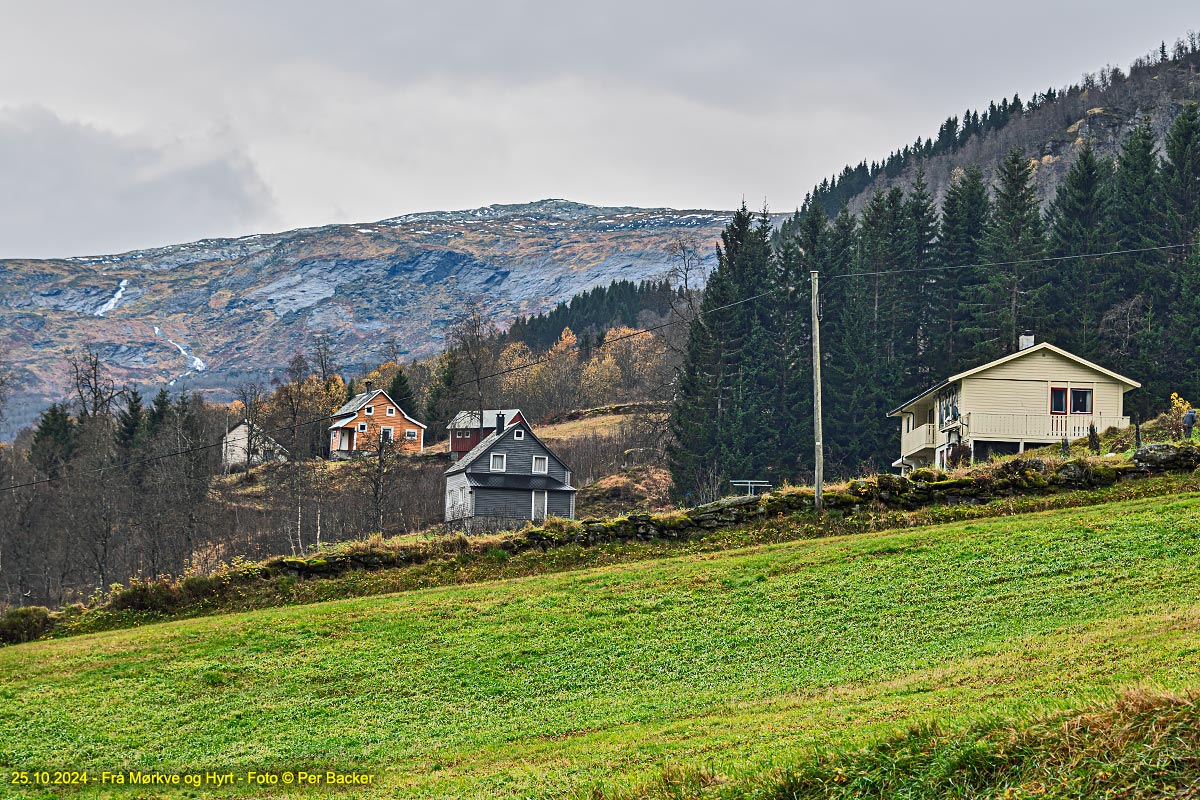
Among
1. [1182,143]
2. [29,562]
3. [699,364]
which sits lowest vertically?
[29,562]

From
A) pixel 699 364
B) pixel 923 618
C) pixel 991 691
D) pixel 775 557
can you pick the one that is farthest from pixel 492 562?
pixel 699 364

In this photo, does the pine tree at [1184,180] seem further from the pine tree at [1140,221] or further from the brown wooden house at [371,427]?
the brown wooden house at [371,427]

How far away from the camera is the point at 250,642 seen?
80.7 feet

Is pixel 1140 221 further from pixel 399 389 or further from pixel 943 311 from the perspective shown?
pixel 399 389

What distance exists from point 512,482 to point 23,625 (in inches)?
1699

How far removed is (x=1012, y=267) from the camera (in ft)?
230

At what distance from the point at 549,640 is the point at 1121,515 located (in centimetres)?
1357

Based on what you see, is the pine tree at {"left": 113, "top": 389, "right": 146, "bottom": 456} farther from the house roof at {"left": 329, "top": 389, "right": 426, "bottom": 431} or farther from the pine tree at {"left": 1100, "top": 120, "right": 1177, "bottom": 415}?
the pine tree at {"left": 1100, "top": 120, "right": 1177, "bottom": 415}

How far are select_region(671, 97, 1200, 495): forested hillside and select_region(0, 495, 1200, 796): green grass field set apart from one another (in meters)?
38.1

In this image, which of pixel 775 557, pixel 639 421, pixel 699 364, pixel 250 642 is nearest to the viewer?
pixel 250 642

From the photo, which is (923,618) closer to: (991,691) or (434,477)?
(991,691)

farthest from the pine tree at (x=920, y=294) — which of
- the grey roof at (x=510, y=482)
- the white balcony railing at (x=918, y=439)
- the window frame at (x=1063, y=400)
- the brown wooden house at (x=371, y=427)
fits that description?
the brown wooden house at (x=371, y=427)

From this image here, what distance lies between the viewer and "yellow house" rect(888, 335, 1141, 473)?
5103 cm

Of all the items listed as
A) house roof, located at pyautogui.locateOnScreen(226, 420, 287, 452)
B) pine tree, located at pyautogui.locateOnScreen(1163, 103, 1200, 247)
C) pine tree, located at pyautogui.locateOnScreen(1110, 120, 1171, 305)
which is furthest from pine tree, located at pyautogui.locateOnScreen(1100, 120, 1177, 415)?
house roof, located at pyautogui.locateOnScreen(226, 420, 287, 452)
